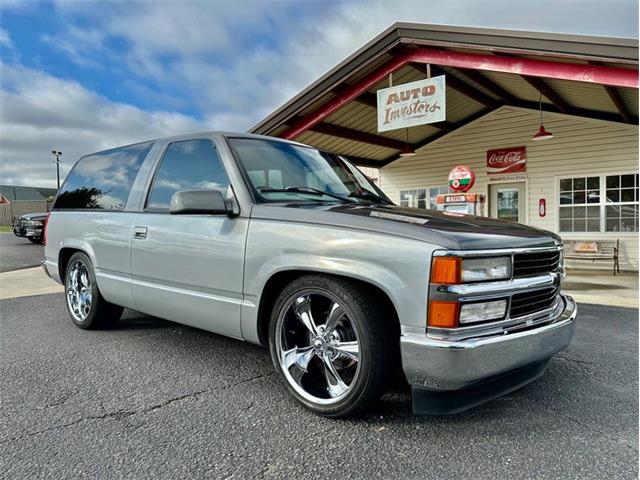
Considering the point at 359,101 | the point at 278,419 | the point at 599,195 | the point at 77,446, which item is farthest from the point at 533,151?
the point at 77,446

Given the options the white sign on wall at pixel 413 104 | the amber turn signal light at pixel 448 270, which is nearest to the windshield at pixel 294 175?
the amber turn signal light at pixel 448 270

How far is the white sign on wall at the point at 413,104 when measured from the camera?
8398 mm

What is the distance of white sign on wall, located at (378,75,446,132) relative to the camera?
27.6 feet

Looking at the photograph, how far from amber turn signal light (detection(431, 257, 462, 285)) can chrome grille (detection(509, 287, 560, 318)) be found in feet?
1.43

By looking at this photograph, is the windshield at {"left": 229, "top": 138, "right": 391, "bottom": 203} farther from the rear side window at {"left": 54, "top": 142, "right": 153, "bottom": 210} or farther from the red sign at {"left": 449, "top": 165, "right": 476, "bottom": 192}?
the red sign at {"left": 449, "top": 165, "right": 476, "bottom": 192}

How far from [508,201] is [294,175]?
A: 10.8 m

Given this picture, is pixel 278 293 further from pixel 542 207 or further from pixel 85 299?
pixel 542 207

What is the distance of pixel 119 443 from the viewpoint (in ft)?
7.86

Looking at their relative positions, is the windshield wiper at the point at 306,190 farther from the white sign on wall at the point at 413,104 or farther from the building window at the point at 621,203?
the building window at the point at 621,203

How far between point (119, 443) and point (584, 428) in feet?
8.68

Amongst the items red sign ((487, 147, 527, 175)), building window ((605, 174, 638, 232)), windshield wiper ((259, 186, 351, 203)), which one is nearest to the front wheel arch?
windshield wiper ((259, 186, 351, 203))

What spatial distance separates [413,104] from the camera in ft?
28.8

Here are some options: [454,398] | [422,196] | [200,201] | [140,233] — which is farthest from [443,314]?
[422,196]

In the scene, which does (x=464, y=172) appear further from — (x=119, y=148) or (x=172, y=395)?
(x=172, y=395)
